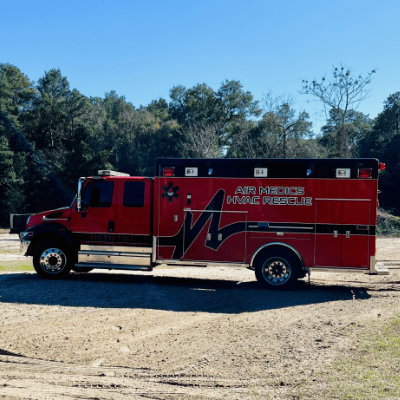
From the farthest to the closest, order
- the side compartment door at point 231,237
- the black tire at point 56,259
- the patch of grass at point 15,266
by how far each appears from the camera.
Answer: the patch of grass at point 15,266
the black tire at point 56,259
the side compartment door at point 231,237

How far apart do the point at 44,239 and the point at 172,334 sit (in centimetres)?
594

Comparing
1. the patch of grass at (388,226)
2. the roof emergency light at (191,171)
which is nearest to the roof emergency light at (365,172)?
the roof emergency light at (191,171)

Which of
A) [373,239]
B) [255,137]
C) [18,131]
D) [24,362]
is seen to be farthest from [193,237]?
[18,131]

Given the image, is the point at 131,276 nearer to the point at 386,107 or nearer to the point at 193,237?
the point at 193,237

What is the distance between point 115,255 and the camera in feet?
36.6

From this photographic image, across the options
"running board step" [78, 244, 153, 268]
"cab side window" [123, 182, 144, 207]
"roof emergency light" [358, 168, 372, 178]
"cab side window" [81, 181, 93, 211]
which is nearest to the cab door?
"cab side window" [123, 182, 144, 207]

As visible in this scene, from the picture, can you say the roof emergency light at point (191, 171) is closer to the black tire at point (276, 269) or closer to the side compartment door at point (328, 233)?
the black tire at point (276, 269)

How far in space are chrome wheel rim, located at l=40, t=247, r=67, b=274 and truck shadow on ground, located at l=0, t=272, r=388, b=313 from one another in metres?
0.39

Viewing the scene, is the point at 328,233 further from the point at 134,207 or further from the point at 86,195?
the point at 86,195

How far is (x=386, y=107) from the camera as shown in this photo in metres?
52.5

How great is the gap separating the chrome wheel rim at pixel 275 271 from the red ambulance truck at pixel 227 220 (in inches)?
0.9

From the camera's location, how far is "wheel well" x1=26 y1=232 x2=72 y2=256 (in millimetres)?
11577

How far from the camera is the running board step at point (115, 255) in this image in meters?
11.0

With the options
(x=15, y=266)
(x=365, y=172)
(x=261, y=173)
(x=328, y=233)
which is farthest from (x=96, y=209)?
(x=365, y=172)
